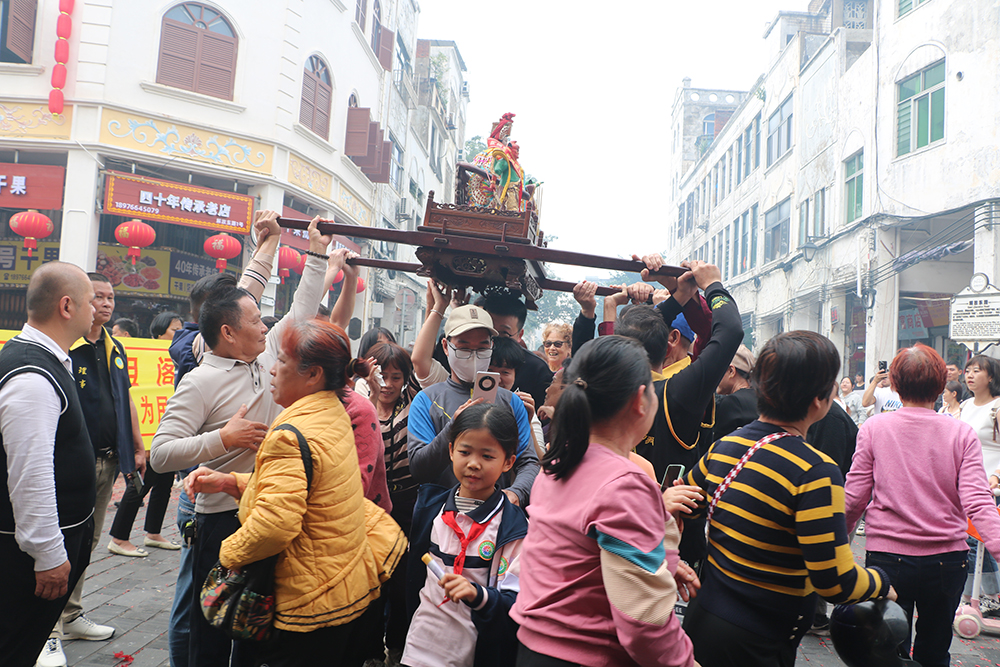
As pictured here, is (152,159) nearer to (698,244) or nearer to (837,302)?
(837,302)

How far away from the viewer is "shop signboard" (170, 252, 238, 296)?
46.3ft

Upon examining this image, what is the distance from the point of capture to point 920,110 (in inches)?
597

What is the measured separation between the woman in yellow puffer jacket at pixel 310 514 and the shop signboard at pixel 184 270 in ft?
42.0

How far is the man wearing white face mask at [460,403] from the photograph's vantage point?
3.06 m

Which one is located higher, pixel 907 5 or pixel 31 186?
pixel 907 5

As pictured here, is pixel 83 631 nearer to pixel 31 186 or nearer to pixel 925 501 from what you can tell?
pixel 925 501

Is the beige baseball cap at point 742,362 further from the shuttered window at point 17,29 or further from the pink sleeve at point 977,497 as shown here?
the shuttered window at point 17,29

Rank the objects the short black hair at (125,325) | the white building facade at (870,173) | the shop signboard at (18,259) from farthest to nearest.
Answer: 1. the white building facade at (870,173)
2. the shop signboard at (18,259)
3. the short black hair at (125,325)

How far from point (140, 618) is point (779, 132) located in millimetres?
25638

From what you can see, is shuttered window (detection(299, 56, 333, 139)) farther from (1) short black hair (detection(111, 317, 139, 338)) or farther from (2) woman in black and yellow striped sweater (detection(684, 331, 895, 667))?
(2) woman in black and yellow striped sweater (detection(684, 331, 895, 667))

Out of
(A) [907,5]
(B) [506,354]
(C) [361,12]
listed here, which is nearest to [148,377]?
(B) [506,354]

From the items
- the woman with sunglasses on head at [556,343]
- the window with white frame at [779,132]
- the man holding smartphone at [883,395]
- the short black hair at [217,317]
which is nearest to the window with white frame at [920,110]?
the window with white frame at [779,132]

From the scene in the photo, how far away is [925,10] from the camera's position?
14945 millimetres

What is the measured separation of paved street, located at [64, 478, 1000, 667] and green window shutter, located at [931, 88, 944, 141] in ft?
42.1
